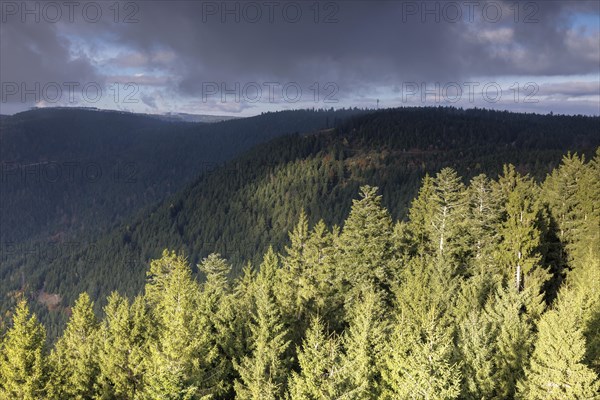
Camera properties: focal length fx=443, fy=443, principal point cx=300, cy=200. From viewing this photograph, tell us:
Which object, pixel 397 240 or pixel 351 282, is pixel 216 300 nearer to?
pixel 351 282

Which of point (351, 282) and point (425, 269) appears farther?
point (351, 282)

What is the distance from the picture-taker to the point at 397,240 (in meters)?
42.0

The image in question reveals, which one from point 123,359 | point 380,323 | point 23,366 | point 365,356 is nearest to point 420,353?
point 365,356

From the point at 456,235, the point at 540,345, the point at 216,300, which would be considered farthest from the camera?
the point at 456,235

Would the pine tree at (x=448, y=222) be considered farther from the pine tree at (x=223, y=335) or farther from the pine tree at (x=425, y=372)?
the pine tree at (x=223, y=335)

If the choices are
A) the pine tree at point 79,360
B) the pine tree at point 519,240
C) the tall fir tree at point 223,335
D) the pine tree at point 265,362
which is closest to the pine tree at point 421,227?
the pine tree at point 519,240

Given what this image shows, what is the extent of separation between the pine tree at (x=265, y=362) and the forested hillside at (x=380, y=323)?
130 millimetres

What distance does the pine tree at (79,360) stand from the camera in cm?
2717

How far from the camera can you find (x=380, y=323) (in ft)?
90.9

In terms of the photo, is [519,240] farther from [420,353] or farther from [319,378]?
[319,378]

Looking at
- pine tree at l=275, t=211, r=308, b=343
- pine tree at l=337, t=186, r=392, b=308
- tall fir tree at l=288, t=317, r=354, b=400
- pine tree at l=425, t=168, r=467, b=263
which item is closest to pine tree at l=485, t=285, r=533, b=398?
tall fir tree at l=288, t=317, r=354, b=400

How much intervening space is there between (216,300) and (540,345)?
22493 millimetres

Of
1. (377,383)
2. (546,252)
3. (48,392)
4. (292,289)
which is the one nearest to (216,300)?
(292,289)

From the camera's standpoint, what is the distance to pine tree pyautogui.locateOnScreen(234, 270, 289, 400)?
2364 cm
